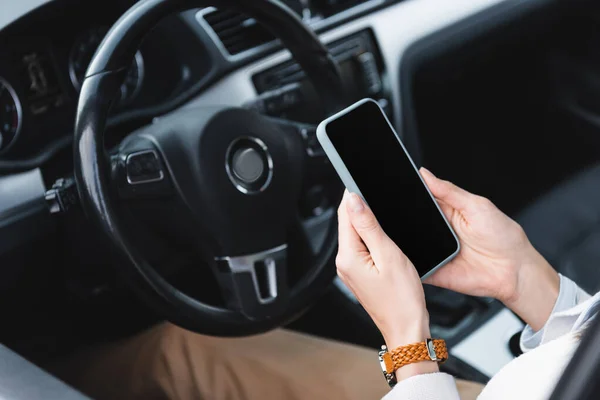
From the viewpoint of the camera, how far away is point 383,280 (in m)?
0.81

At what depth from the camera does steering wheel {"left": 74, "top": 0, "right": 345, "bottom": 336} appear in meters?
0.93

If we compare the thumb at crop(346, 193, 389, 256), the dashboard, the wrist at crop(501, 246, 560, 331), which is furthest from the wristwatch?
the dashboard

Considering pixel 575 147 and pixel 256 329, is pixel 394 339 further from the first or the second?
pixel 575 147

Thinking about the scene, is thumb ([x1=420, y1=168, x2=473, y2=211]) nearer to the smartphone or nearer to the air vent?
the smartphone

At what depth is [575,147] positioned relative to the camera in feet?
5.81

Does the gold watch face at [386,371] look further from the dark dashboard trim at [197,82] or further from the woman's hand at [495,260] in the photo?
the dark dashboard trim at [197,82]

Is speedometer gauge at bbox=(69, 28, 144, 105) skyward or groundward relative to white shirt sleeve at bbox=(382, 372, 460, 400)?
skyward

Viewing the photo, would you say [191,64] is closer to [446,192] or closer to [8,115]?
[8,115]

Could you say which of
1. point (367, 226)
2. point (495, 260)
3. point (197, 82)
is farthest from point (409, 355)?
point (197, 82)

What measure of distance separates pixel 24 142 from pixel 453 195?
26.1 inches

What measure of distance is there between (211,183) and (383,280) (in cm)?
34

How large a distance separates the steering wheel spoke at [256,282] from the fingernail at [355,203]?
0.88ft

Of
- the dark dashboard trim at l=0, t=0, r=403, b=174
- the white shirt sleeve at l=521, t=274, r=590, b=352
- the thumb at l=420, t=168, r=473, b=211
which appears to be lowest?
the white shirt sleeve at l=521, t=274, r=590, b=352

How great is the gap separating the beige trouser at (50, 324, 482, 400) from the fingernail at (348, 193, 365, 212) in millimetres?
373
